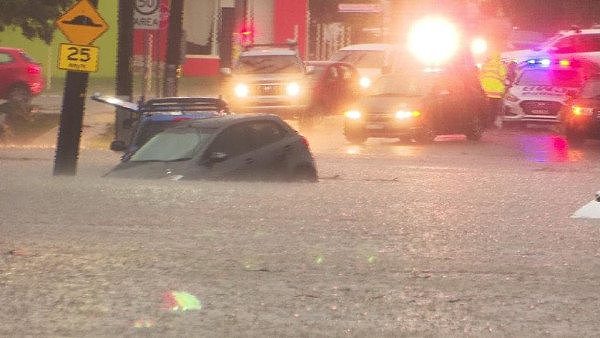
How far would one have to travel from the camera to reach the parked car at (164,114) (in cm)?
2225

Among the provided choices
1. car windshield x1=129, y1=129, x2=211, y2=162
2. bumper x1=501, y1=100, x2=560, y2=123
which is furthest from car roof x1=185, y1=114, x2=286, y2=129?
bumper x1=501, y1=100, x2=560, y2=123

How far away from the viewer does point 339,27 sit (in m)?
65.9

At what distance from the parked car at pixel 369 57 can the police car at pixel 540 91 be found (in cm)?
580

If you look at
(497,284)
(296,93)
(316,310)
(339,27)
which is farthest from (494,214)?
(339,27)

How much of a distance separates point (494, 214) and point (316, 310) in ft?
22.6

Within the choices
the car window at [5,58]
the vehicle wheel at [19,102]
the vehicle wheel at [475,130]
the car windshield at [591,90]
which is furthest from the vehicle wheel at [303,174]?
the car window at [5,58]

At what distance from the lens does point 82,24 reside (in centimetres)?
2392

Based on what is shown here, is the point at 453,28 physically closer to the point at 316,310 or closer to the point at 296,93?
the point at 296,93

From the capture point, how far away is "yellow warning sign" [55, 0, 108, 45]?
78.3ft

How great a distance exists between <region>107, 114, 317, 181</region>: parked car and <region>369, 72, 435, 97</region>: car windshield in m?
14.4

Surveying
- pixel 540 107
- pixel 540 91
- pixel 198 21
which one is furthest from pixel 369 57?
pixel 198 21

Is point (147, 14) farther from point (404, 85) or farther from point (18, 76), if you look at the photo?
point (18, 76)

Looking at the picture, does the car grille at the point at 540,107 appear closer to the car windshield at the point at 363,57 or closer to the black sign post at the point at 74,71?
the car windshield at the point at 363,57

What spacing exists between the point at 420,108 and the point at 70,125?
1183cm
